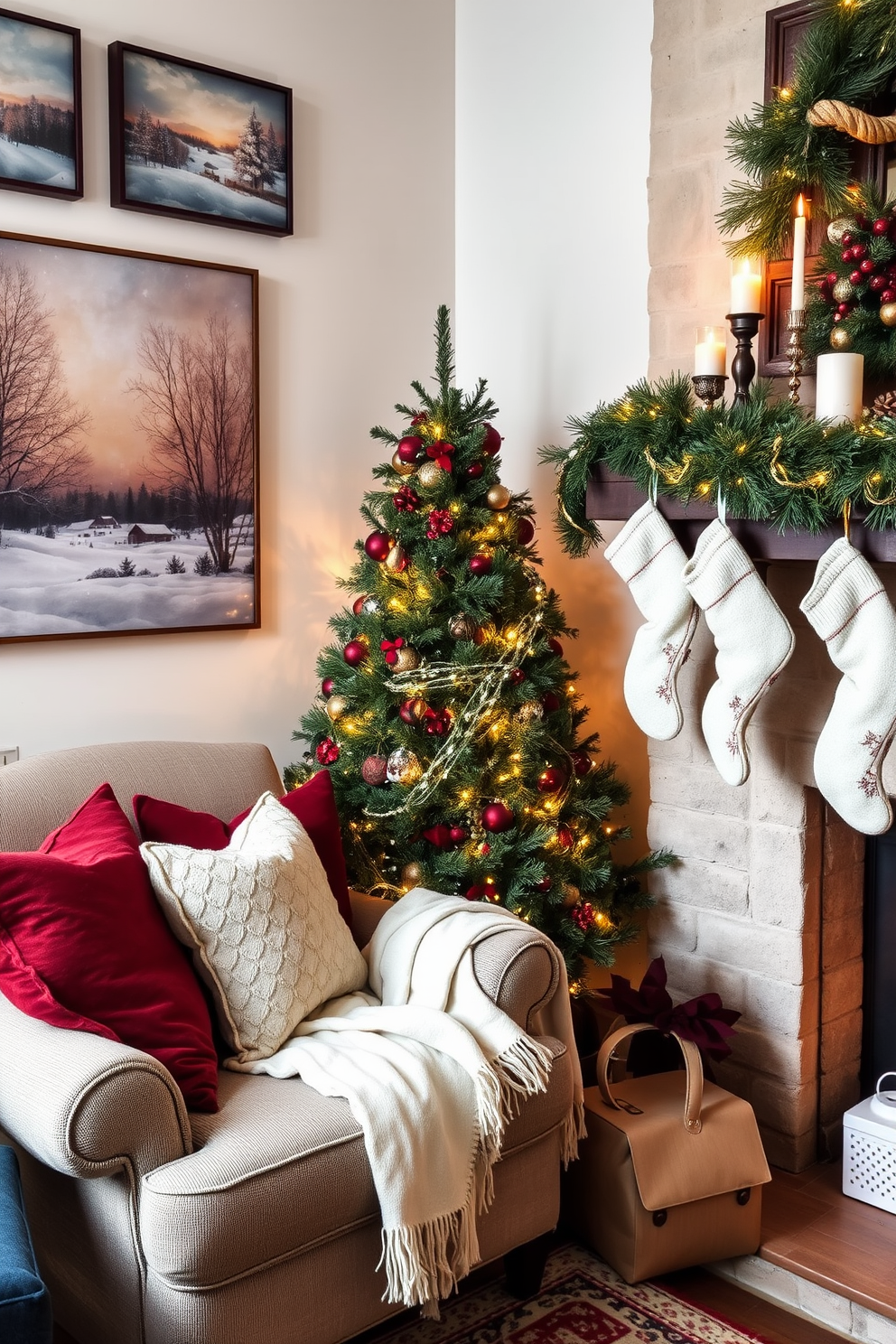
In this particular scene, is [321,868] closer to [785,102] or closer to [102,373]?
[102,373]

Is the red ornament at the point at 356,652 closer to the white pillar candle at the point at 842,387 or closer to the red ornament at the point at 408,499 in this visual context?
the red ornament at the point at 408,499

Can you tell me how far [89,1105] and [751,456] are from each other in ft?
4.76

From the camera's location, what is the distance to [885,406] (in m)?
2.04

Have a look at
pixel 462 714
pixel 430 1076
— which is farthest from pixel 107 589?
pixel 430 1076

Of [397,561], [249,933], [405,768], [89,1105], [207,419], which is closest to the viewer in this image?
[89,1105]

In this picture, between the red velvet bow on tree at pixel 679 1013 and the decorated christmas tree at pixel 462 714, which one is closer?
the red velvet bow on tree at pixel 679 1013

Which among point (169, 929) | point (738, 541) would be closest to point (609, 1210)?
point (169, 929)

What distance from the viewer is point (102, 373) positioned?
2502 mm

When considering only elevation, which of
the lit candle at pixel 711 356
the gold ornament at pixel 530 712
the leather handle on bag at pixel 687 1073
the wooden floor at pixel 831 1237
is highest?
the lit candle at pixel 711 356

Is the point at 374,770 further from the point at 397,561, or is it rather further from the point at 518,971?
the point at 518,971

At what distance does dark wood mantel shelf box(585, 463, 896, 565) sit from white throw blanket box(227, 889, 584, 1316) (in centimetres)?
82

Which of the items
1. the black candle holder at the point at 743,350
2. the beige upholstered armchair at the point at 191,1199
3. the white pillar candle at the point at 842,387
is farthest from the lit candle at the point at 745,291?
the beige upholstered armchair at the point at 191,1199

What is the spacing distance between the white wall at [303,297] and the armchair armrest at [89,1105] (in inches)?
36.7

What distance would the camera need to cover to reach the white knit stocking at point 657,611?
7.34ft
